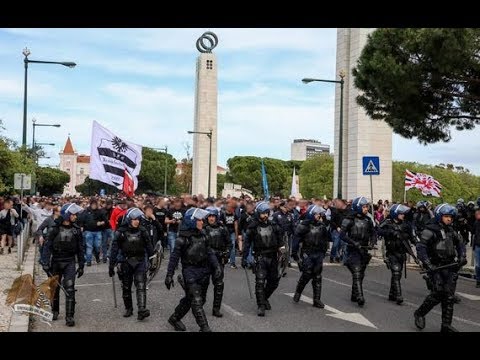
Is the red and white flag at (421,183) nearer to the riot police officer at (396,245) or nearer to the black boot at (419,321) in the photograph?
the riot police officer at (396,245)

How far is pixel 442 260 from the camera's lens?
28.8 ft

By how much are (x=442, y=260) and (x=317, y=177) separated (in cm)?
6640

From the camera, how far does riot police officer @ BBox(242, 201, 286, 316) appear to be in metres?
10.2

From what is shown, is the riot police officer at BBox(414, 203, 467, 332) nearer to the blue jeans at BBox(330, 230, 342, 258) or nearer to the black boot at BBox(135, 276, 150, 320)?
the black boot at BBox(135, 276, 150, 320)

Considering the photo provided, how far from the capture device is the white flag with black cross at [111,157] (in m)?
18.0

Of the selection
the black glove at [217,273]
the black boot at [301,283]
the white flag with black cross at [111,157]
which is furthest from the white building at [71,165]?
the black glove at [217,273]

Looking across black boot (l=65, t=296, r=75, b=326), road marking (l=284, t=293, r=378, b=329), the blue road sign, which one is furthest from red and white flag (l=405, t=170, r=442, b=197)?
black boot (l=65, t=296, r=75, b=326)

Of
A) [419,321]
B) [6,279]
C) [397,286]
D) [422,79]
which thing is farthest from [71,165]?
[419,321]

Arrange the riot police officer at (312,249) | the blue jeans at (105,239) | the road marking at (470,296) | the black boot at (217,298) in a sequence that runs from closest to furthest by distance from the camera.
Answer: the black boot at (217,298) < the riot police officer at (312,249) < the road marking at (470,296) < the blue jeans at (105,239)

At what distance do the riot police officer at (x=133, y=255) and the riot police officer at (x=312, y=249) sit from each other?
269cm

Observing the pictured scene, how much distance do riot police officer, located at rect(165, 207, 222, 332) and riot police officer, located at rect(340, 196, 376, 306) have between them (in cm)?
299
